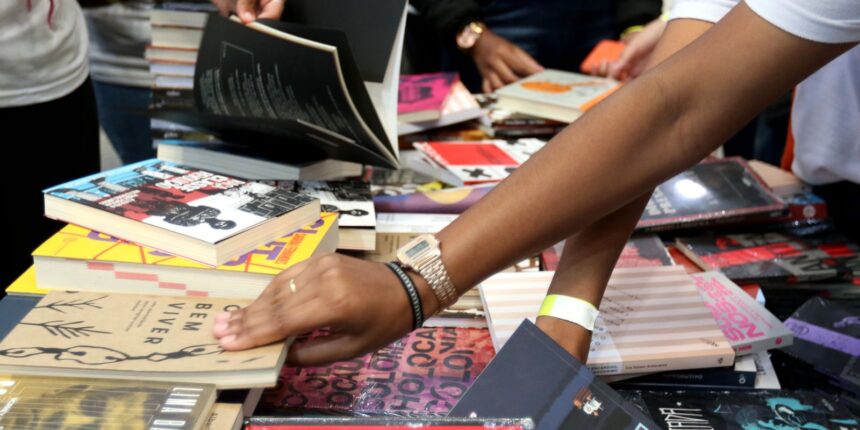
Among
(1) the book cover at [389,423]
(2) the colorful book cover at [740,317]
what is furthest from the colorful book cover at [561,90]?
(1) the book cover at [389,423]

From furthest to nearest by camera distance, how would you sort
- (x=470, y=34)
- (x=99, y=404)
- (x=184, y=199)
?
(x=470, y=34) < (x=184, y=199) < (x=99, y=404)

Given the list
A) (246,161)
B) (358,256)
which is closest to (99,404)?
(358,256)

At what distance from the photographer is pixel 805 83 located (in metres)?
1.15

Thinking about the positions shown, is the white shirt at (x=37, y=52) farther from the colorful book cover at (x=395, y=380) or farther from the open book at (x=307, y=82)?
the colorful book cover at (x=395, y=380)

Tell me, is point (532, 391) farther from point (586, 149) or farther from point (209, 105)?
point (209, 105)

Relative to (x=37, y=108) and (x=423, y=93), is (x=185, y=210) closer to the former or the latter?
(x=37, y=108)

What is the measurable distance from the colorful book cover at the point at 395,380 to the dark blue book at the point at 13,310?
256 mm

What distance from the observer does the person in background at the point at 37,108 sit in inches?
42.1

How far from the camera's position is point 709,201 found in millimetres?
1193

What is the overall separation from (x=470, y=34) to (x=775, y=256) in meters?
0.97

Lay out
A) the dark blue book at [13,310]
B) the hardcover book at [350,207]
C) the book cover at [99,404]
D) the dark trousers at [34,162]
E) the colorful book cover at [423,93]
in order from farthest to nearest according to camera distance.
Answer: the colorful book cover at [423,93], the dark trousers at [34,162], the hardcover book at [350,207], the dark blue book at [13,310], the book cover at [99,404]

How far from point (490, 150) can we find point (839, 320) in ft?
2.03

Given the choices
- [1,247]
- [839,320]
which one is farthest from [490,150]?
[1,247]

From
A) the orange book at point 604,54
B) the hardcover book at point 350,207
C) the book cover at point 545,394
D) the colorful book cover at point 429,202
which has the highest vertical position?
the orange book at point 604,54
